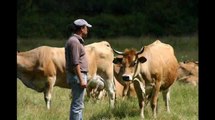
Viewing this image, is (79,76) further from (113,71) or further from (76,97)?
(113,71)

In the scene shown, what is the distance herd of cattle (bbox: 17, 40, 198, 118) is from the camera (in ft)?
31.0

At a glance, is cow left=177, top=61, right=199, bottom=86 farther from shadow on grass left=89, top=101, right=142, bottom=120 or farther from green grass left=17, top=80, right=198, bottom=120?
shadow on grass left=89, top=101, right=142, bottom=120

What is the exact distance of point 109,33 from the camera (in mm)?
40156

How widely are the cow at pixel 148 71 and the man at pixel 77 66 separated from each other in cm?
199

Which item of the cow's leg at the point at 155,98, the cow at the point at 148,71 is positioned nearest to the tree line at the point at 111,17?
the cow at the point at 148,71

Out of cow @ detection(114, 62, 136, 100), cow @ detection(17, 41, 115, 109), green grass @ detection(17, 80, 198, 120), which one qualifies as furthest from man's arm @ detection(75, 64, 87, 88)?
cow @ detection(114, 62, 136, 100)

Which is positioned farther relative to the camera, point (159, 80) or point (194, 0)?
point (194, 0)

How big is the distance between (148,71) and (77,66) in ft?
10.0

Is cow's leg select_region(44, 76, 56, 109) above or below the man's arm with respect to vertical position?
below

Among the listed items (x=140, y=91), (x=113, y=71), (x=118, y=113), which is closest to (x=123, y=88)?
(x=113, y=71)
